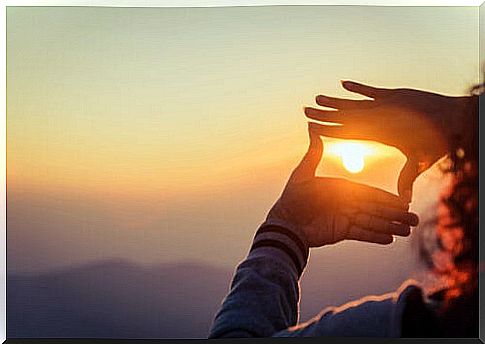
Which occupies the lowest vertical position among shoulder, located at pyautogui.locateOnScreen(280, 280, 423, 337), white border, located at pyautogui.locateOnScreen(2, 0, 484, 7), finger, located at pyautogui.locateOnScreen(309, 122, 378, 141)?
shoulder, located at pyautogui.locateOnScreen(280, 280, 423, 337)

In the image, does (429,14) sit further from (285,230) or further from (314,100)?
(285,230)

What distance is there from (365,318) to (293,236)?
0.47m

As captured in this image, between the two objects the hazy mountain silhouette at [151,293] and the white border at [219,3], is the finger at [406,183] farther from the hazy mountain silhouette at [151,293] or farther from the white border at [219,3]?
the white border at [219,3]

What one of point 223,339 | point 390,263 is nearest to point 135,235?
point 223,339

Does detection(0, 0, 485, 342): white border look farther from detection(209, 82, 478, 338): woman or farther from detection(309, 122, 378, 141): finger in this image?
detection(309, 122, 378, 141): finger

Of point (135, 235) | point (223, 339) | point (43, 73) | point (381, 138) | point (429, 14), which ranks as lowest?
point (223, 339)

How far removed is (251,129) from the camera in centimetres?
334

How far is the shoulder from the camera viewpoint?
3309 mm

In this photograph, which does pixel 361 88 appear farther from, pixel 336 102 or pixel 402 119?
pixel 402 119

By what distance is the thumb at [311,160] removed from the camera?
3332 millimetres

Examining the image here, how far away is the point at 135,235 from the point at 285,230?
2.14ft

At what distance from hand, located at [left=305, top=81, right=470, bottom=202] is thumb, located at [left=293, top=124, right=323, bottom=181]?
0.04 meters

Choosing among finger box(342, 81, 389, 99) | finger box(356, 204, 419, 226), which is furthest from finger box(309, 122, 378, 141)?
finger box(356, 204, 419, 226)

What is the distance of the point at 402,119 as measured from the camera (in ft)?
11.0
